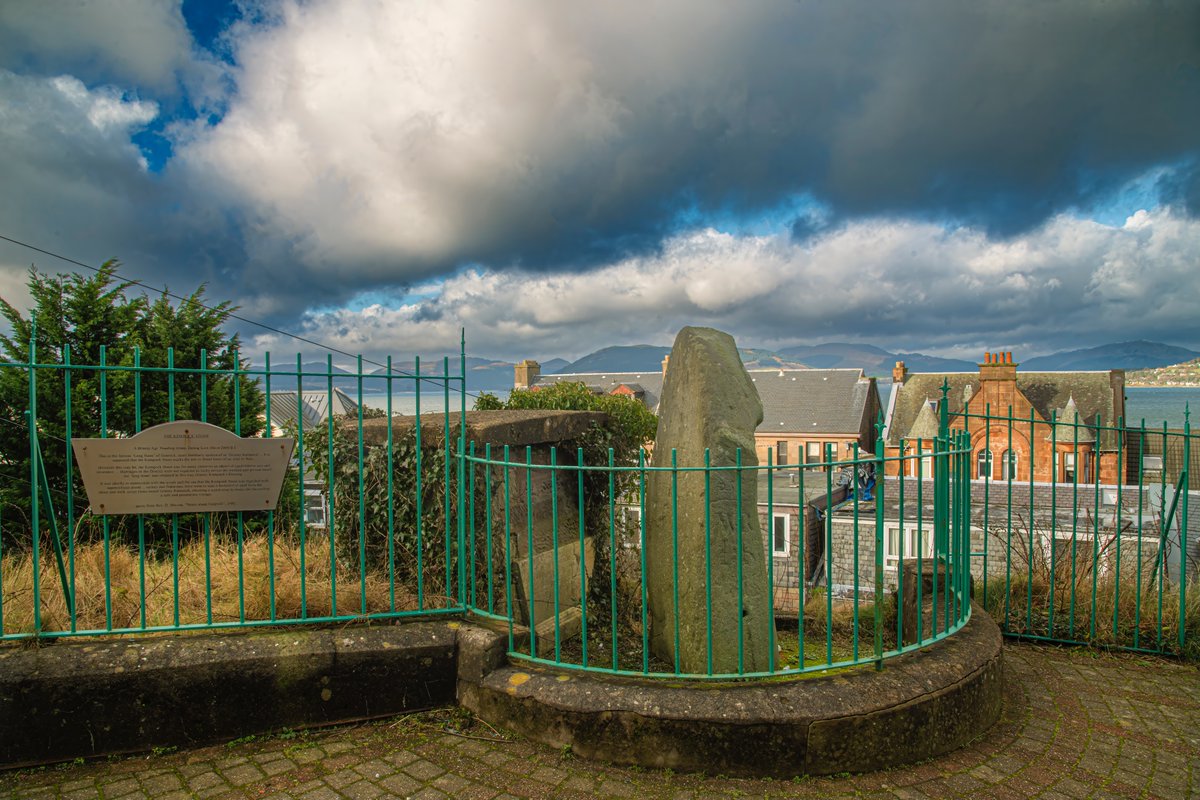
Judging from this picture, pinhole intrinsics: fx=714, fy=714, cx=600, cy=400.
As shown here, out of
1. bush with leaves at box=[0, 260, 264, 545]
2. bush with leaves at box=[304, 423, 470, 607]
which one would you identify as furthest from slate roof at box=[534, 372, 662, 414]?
bush with leaves at box=[304, 423, 470, 607]

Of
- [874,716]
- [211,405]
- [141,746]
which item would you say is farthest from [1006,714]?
[211,405]

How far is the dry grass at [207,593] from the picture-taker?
15.1 feet

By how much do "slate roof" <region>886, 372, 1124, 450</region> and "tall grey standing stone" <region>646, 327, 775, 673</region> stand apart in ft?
105

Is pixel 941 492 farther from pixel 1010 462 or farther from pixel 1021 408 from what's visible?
pixel 1021 408

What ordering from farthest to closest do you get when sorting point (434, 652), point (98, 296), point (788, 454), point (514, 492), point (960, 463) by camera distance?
1. point (788, 454)
2. point (98, 296)
3. point (514, 492)
4. point (960, 463)
5. point (434, 652)

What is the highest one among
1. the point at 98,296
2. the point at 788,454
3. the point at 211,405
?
the point at 98,296

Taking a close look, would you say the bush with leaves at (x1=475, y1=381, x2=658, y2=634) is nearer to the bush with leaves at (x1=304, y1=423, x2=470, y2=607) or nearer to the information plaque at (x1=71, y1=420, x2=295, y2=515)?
the bush with leaves at (x1=304, y1=423, x2=470, y2=607)

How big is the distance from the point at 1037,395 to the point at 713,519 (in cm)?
4225

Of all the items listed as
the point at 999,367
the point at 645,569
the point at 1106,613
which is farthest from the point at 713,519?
the point at 999,367

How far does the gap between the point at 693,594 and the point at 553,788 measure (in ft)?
5.05

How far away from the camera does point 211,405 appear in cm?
1070

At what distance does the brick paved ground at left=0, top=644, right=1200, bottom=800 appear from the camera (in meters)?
3.59

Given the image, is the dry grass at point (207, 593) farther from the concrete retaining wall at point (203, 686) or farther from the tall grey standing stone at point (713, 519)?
the tall grey standing stone at point (713, 519)

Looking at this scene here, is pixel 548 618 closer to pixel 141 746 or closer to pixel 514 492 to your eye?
pixel 514 492
